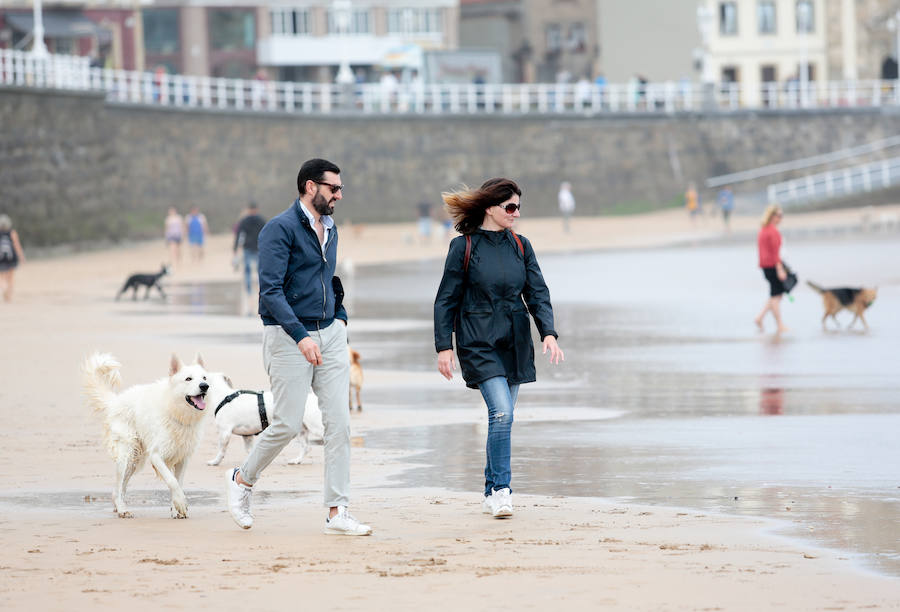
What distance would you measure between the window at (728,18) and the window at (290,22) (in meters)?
19.5

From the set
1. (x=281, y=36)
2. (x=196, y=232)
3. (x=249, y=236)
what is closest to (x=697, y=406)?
(x=249, y=236)

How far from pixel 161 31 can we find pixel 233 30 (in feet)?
9.91

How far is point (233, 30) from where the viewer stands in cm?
6838

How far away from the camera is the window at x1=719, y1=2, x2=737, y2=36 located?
244 feet

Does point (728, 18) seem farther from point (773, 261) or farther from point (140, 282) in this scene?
point (773, 261)

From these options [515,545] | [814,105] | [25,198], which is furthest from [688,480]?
[814,105]

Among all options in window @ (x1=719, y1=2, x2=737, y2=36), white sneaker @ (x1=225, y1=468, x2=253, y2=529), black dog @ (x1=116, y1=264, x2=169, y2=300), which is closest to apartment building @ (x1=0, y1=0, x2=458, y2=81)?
window @ (x1=719, y1=2, x2=737, y2=36)

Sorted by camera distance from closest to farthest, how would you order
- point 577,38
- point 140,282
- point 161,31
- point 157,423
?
point 157,423
point 140,282
point 161,31
point 577,38

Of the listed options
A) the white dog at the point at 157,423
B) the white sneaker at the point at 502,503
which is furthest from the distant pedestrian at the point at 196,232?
the white sneaker at the point at 502,503

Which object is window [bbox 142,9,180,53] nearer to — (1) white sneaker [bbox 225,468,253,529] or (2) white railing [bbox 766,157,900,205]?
(2) white railing [bbox 766,157,900,205]

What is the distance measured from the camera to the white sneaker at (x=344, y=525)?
8055 millimetres

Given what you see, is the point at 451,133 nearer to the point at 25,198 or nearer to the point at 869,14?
the point at 25,198

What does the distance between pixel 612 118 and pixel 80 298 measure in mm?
33607

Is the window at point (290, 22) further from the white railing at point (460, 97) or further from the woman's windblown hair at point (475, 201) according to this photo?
the woman's windblown hair at point (475, 201)
